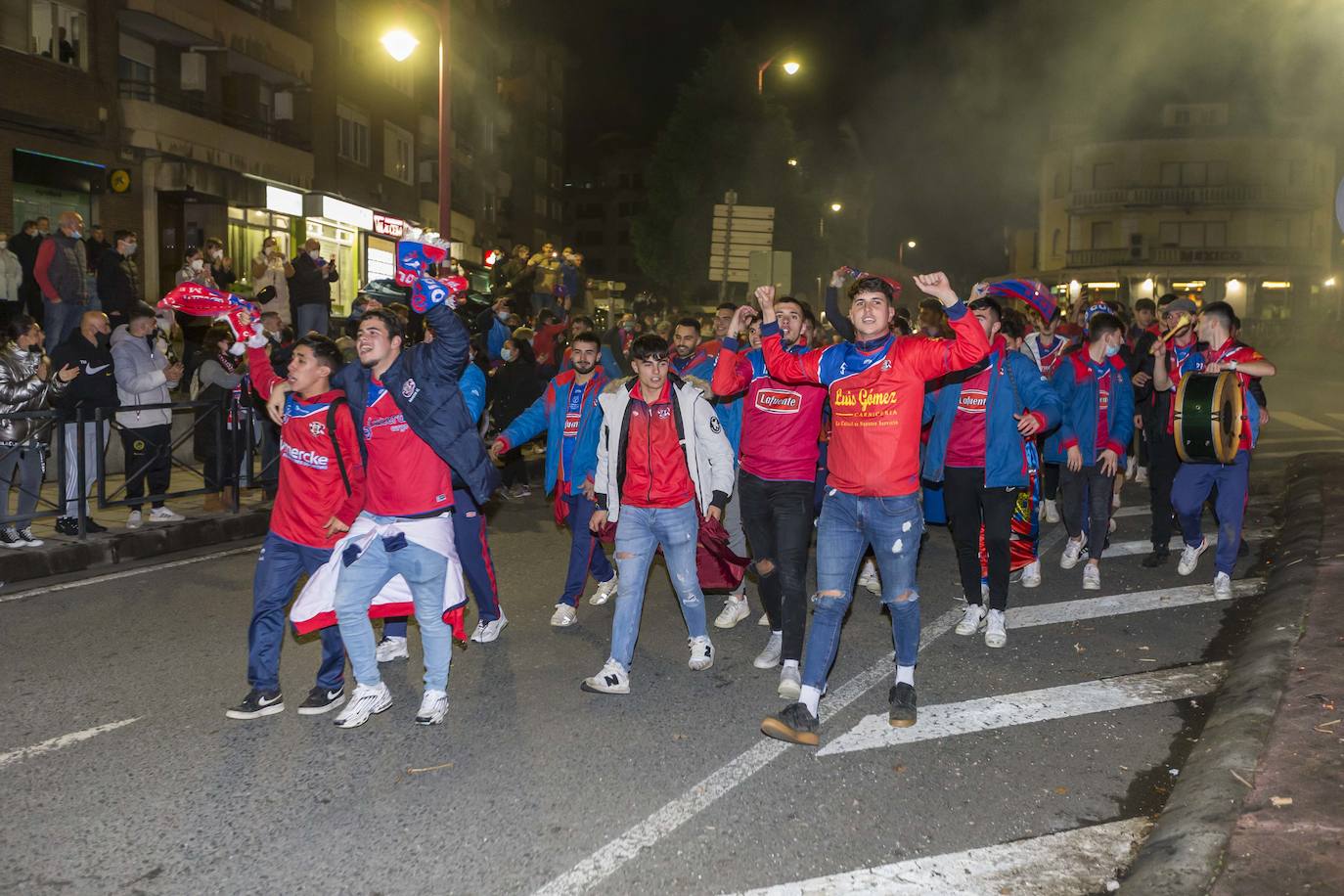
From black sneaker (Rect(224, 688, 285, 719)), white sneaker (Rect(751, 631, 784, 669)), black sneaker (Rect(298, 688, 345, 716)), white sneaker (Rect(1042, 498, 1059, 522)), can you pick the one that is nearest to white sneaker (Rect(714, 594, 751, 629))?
white sneaker (Rect(751, 631, 784, 669))

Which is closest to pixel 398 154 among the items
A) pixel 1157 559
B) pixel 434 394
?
pixel 1157 559

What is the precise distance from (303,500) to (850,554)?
258 centimetres

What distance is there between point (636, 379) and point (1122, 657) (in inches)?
127

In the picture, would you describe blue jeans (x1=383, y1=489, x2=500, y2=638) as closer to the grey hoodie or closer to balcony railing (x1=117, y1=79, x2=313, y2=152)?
the grey hoodie

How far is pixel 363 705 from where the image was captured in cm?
533

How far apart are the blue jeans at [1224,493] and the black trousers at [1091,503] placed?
0.58m

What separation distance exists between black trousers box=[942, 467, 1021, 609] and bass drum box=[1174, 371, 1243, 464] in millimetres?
1683

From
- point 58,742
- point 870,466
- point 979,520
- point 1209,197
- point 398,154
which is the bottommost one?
point 58,742

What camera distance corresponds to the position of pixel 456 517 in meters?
6.75

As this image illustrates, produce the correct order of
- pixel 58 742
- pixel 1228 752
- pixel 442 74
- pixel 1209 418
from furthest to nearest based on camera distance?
1. pixel 442 74
2. pixel 1209 418
3. pixel 58 742
4. pixel 1228 752

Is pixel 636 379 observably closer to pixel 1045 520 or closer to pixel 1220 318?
pixel 1220 318

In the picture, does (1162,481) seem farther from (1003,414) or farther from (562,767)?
(562,767)

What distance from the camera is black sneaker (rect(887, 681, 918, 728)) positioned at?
532 centimetres

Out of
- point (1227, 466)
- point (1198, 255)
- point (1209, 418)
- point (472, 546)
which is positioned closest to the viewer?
point (472, 546)
